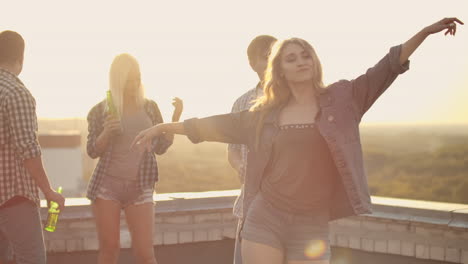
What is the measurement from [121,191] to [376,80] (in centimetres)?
225

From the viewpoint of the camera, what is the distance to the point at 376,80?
4.25m


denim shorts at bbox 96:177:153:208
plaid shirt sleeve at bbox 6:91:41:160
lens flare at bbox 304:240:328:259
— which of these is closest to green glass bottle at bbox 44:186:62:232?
plaid shirt sleeve at bbox 6:91:41:160

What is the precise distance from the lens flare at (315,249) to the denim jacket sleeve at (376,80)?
2.53 ft

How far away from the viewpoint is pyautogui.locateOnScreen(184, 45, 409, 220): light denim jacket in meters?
4.19

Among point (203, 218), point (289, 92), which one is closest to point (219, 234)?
point (203, 218)

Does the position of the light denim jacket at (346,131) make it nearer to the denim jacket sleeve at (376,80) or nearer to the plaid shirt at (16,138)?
the denim jacket sleeve at (376,80)

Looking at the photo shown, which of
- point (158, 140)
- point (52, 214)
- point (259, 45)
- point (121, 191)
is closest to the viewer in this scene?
point (52, 214)

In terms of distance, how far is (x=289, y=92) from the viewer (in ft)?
14.5

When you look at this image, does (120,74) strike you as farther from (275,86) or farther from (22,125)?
(275,86)

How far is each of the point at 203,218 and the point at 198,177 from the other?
116 metres

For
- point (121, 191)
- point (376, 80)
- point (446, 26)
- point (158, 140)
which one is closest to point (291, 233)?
point (376, 80)

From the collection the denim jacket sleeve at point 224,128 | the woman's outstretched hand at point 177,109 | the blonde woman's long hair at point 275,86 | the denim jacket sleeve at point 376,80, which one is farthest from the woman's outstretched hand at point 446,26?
the woman's outstretched hand at point 177,109

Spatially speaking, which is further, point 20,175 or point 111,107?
point 111,107

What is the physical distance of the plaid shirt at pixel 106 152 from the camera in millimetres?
5648
